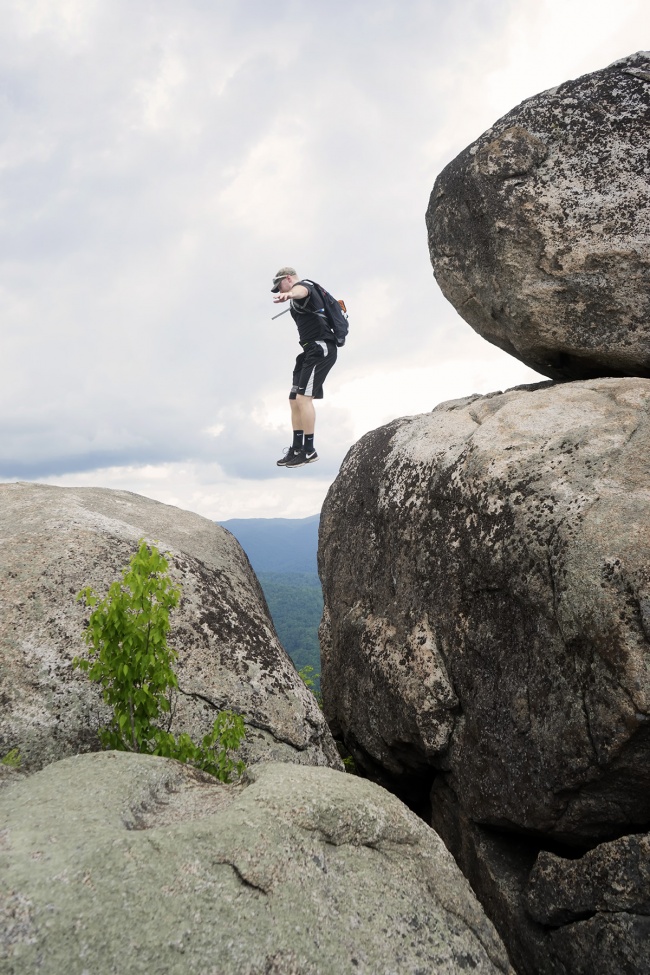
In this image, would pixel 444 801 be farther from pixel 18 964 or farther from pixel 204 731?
pixel 18 964

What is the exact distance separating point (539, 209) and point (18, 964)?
9.00 m

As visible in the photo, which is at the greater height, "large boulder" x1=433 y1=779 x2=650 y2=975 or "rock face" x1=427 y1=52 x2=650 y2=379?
"rock face" x1=427 y1=52 x2=650 y2=379

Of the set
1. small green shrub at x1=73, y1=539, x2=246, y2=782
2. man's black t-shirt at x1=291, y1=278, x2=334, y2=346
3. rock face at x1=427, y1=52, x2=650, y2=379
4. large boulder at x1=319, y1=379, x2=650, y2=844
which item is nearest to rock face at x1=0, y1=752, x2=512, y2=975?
small green shrub at x1=73, y1=539, x2=246, y2=782

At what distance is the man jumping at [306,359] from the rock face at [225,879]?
8.59 m

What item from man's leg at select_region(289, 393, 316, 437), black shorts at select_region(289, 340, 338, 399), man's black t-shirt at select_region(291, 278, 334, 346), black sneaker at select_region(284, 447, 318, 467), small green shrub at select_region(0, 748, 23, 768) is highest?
man's black t-shirt at select_region(291, 278, 334, 346)

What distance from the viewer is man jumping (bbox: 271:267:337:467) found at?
41.9 feet

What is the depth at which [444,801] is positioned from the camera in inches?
323

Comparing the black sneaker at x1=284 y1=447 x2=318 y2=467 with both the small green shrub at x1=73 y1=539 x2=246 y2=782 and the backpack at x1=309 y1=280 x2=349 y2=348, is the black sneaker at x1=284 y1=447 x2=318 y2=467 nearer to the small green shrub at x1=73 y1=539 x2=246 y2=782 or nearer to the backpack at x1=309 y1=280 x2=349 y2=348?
the backpack at x1=309 y1=280 x2=349 y2=348

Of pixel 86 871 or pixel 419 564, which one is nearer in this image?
pixel 86 871

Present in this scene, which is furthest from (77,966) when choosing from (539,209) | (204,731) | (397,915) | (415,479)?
(539,209)

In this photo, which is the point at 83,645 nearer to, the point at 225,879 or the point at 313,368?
the point at 225,879

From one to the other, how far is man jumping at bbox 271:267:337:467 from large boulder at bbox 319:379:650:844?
11.9 feet

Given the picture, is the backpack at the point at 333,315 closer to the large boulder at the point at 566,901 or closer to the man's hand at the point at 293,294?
the man's hand at the point at 293,294

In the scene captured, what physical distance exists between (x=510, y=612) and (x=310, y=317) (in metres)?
7.32
